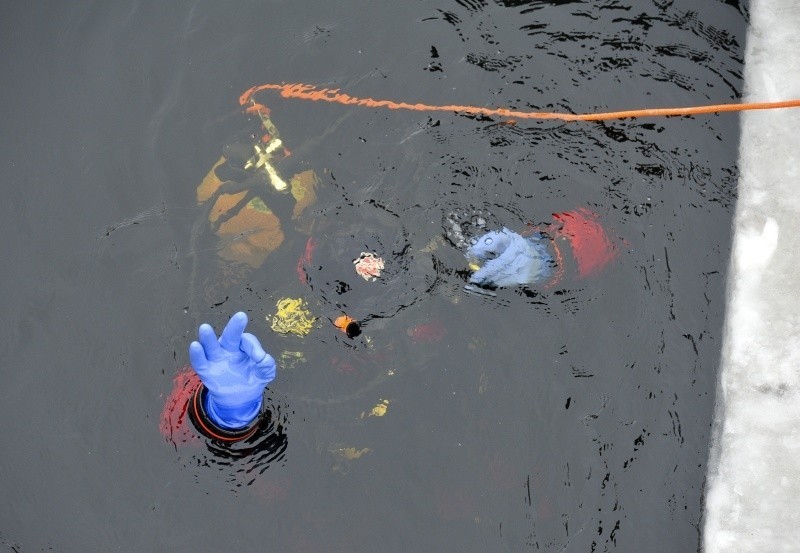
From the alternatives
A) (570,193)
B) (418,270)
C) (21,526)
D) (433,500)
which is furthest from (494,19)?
(21,526)

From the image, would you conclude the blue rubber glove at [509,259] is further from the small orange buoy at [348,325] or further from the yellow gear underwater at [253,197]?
the yellow gear underwater at [253,197]

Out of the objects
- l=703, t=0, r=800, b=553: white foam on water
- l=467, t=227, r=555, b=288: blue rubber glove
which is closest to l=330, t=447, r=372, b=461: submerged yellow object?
l=467, t=227, r=555, b=288: blue rubber glove

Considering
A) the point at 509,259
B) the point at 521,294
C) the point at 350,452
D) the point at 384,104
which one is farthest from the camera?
the point at 384,104

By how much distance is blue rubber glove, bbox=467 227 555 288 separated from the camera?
5.90 m

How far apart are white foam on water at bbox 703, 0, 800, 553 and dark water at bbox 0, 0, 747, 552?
16cm

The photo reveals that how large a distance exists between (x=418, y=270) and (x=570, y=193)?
146 cm

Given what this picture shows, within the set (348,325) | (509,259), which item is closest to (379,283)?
(348,325)

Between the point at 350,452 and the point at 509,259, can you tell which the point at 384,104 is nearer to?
the point at 509,259

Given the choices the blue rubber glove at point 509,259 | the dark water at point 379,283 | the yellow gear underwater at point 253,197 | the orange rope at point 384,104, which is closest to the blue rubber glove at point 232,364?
the dark water at point 379,283

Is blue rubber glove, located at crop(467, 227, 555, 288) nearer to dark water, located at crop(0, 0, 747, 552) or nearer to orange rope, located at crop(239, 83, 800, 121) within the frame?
dark water, located at crop(0, 0, 747, 552)

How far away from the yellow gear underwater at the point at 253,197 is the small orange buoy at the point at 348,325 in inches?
33.1

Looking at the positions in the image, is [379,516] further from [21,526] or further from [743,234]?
[743,234]

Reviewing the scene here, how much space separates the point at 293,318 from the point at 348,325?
0.47 m

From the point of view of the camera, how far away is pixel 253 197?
661 cm
